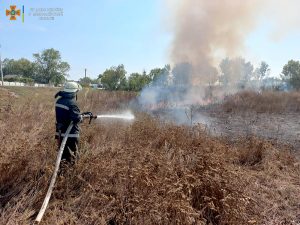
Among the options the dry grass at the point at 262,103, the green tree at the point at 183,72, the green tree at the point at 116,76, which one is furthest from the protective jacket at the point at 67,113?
the green tree at the point at 116,76

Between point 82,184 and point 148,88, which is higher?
point 148,88

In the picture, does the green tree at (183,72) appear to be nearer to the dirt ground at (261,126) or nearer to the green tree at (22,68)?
the dirt ground at (261,126)

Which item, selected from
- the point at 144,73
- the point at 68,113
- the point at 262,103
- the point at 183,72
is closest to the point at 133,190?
the point at 68,113

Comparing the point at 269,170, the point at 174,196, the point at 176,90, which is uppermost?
the point at 176,90

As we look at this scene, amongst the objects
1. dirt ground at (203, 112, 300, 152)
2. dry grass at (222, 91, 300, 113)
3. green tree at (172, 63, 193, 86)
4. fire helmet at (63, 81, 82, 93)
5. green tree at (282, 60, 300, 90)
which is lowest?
dirt ground at (203, 112, 300, 152)

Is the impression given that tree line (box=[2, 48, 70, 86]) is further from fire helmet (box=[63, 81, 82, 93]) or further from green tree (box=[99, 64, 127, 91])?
fire helmet (box=[63, 81, 82, 93])

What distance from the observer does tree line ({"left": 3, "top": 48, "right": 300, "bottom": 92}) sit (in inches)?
854

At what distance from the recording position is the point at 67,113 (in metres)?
4.56

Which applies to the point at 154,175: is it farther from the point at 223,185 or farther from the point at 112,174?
the point at 223,185

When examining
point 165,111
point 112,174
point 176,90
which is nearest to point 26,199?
point 112,174

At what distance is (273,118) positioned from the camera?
44.4 feet

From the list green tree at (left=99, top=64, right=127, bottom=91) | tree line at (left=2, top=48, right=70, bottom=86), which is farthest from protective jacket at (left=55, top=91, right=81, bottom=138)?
tree line at (left=2, top=48, right=70, bottom=86)

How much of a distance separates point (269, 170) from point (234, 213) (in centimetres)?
318

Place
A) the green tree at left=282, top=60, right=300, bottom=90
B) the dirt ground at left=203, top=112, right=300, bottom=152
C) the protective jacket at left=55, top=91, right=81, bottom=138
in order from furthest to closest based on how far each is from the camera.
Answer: the green tree at left=282, top=60, right=300, bottom=90, the dirt ground at left=203, top=112, right=300, bottom=152, the protective jacket at left=55, top=91, right=81, bottom=138
